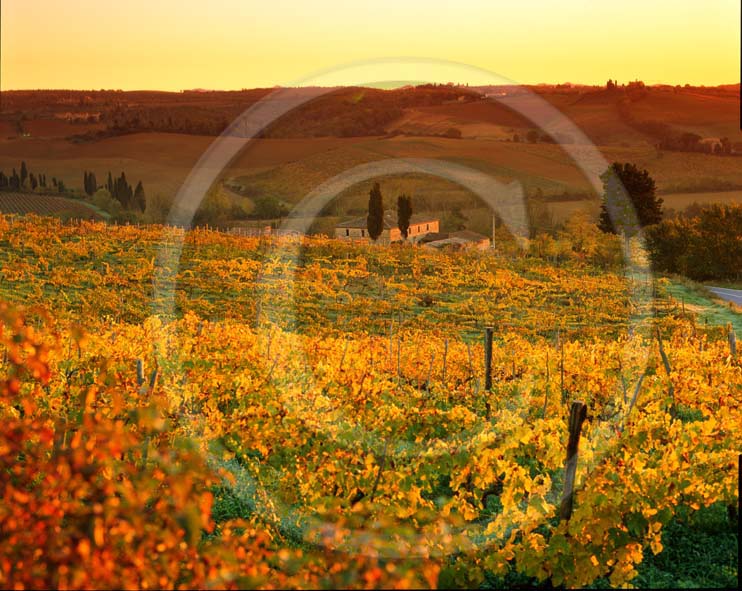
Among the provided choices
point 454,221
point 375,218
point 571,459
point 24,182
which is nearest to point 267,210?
point 454,221

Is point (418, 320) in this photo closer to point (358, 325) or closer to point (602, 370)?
point (358, 325)

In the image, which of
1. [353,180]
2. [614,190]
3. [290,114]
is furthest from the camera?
[290,114]

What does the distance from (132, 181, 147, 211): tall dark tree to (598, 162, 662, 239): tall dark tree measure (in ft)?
203

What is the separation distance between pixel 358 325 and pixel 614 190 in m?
35.9

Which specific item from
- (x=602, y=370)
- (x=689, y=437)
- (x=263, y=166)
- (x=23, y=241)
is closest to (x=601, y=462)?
(x=689, y=437)

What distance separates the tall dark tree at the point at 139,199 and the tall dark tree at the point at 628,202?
6178 centimetres

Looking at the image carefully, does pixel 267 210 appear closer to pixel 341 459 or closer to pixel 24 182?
pixel 24 182

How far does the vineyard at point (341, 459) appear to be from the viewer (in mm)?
4926

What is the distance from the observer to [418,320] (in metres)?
28.0

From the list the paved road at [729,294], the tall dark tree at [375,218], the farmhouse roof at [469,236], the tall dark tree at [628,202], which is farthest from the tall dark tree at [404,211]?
the paved road at [729,294]

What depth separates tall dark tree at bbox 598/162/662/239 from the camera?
55.2m

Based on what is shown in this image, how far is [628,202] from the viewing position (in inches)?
2203

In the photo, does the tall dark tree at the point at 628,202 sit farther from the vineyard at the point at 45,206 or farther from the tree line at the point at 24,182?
the tree line at the point at 24,182

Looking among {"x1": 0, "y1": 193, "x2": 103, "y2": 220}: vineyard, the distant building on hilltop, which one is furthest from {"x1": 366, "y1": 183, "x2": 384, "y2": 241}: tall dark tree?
{"x1": 0, "y1": 193, "x2": 103, "y2": 220}: vineyard
